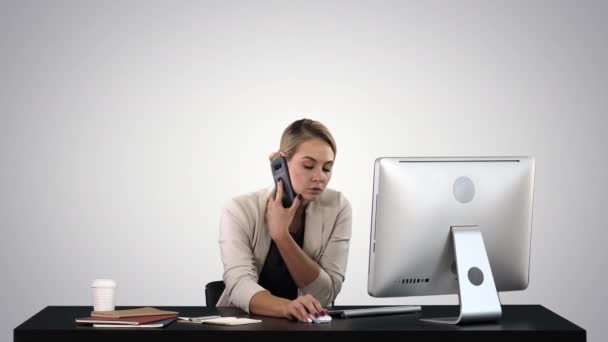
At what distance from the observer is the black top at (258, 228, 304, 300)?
304 centimetres

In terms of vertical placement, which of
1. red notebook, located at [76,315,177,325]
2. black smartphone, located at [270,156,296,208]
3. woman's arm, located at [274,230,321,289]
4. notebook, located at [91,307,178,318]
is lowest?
red notebook, located at [76,315,177,325]

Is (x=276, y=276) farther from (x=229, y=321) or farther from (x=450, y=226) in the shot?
(x=450, y=226)

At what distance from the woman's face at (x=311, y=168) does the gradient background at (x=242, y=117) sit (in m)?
2.25

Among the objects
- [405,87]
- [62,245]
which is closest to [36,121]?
[62,245]

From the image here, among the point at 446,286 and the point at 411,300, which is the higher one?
the point at 446,286

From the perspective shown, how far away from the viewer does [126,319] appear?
2248mm

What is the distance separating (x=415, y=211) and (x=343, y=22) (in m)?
3.17

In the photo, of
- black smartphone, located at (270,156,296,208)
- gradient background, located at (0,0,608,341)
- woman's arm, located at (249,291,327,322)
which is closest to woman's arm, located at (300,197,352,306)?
black smartphone, located at (270,156,296,208)

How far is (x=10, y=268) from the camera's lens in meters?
5.06

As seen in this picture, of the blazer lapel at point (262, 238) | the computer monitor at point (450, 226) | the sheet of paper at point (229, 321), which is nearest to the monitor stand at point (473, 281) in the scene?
the computer monitor at point (450, 226)

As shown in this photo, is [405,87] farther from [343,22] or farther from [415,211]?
[415,211]

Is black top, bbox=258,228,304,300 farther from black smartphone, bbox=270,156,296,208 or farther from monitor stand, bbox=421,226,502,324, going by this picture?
monitor stand, bbox=421,226,502,324

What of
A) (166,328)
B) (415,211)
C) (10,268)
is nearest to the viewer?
(166,328)

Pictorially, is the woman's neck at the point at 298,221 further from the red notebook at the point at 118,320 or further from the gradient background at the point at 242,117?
the gradient background at the point at 242,117
